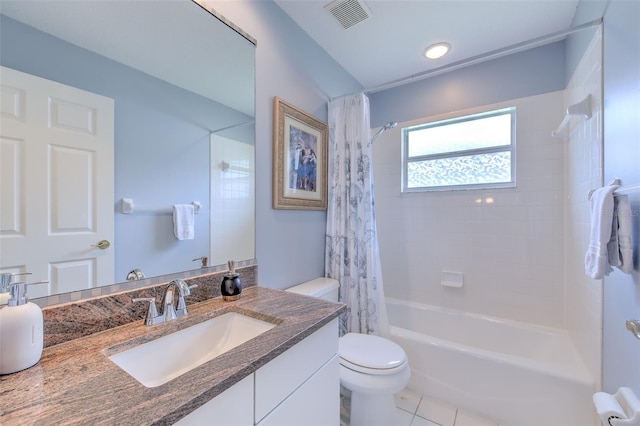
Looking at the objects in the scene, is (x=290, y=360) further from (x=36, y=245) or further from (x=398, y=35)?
(x=398, y=35)

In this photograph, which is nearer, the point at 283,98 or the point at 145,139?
the point at 145,139

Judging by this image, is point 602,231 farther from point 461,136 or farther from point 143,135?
point 143,135

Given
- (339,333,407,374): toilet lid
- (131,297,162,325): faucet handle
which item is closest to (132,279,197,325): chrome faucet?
(131,297,162,325): faucet handle

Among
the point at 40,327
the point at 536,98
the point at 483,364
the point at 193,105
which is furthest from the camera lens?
the point at 536,98

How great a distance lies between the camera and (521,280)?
1.97 m

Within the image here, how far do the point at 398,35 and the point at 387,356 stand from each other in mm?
2041

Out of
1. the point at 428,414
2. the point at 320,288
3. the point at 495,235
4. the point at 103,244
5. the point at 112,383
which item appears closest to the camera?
the point at 112,383

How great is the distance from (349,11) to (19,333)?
78.2 inches

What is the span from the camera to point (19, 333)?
0.59 m

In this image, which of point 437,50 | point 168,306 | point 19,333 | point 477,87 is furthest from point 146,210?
point 477,87

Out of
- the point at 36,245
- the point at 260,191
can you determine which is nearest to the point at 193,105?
the point at 260,191

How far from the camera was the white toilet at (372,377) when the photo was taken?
1316mm

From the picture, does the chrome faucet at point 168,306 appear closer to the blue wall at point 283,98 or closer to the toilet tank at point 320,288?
the blue wall at point 283,98

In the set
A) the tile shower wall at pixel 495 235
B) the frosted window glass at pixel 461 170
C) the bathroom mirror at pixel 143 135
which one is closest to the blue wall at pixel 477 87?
the tile shower wall at pixel 495 235
